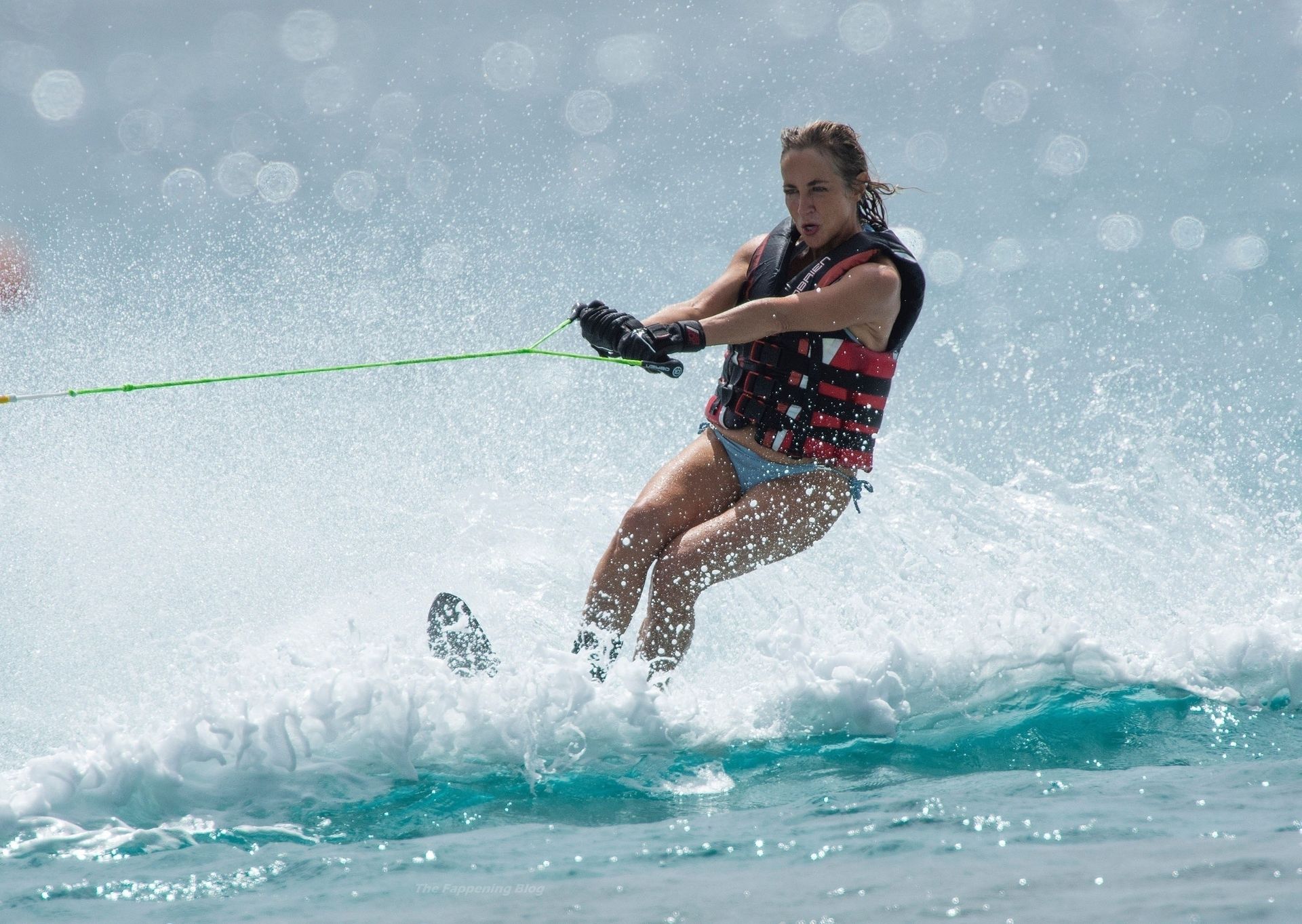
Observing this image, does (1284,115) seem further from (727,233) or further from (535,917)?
(535,917)

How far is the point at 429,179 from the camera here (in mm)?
12859

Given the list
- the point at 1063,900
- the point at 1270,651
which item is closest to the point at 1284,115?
the point at 1270,651

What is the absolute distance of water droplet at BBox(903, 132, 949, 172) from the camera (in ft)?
44.9

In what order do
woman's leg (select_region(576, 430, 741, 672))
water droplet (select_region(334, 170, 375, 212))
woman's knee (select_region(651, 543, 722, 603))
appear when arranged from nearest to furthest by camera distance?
woman's knee (select_region(651, 543, 722, 603))
woman's leg (select_region(576, 430, 741, 672))
water droplet (select_region(334, 170, 375, 212))

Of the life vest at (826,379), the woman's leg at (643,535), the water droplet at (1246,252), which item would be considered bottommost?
the woman's leg at (643,535)

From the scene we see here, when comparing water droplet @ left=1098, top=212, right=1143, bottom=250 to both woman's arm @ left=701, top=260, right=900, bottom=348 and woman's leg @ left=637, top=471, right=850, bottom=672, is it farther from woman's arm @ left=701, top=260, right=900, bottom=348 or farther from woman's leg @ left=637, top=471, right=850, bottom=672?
woman's leg @ left=637, top=471, right=850, bottom=672

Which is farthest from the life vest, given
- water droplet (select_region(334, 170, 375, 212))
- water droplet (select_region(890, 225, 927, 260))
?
water droplet (select_region(890, 225, 927, 260))

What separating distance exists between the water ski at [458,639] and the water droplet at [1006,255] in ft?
31.3

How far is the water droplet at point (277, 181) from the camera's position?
1202cm

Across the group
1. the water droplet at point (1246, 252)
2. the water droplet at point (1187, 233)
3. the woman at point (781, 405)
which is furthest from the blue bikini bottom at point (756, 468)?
the water droplet at point (1187, 233)

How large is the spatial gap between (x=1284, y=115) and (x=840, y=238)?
1253 centimetres

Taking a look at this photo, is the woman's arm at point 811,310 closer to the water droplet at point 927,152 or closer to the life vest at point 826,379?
the life vest at point 826,379

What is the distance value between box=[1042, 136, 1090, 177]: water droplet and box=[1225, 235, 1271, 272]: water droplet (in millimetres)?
2354

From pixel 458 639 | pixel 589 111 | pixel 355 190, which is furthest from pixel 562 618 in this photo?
pixel 589 111
